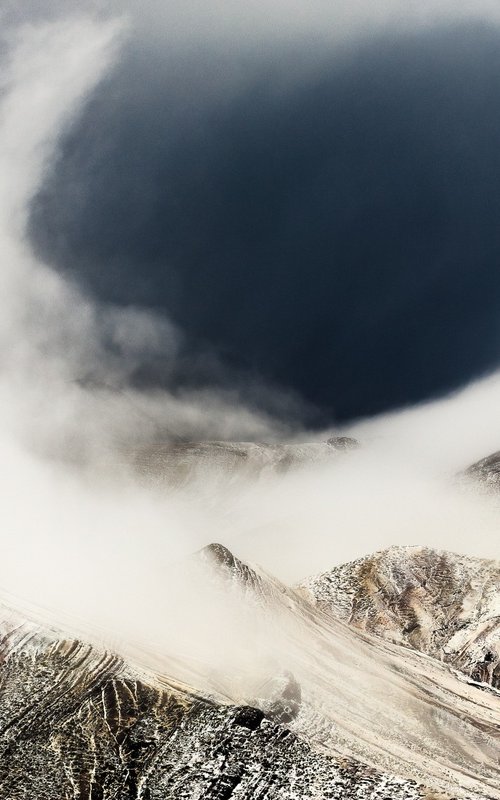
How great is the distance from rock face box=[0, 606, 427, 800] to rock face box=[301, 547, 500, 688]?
53992 millimetres

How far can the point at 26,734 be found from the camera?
5262 cm

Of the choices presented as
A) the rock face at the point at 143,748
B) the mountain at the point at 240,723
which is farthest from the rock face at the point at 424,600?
the rock face at the point at 143,748

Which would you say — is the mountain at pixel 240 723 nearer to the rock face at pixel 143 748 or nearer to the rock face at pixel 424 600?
the rock face at pixel 143 748

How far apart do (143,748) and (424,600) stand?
255ft

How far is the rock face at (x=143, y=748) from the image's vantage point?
46.7 metres

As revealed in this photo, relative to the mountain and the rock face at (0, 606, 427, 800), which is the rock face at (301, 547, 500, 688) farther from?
the rock face at (0, 606, 427, 800)

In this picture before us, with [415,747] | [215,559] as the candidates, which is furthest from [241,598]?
[415,747]

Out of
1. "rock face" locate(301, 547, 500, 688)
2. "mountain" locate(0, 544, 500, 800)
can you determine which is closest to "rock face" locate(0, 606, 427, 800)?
"mountain" locate(0, 544, 500, 800)

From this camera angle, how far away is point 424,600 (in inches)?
4663

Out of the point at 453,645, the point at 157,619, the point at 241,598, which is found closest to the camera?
the point at 157,619

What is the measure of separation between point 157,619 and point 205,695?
29043 mm

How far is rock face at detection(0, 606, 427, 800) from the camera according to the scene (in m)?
46.7

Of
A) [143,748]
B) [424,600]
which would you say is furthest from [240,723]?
[424,600]

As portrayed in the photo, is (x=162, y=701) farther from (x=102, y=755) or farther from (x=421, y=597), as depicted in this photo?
(x=421, y=597)
